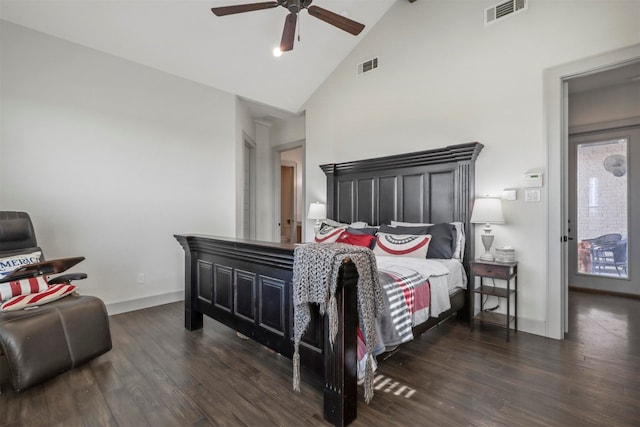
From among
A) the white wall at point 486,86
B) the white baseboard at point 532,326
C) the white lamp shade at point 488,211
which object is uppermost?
the white wall at point 486,86

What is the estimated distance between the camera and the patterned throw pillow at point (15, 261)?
2.52 metres

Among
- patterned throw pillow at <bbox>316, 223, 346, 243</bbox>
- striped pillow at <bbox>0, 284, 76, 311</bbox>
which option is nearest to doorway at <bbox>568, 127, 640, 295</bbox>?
patterned throw pillow at <bbox>316, 223, 346, 243</bbox>

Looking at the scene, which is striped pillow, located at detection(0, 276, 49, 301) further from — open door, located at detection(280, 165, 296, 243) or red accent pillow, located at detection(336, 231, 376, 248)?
open door, located at detection(280, 165, 296, 243)

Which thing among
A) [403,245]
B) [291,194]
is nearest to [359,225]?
[403,245]

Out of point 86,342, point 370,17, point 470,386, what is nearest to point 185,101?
point 370,17

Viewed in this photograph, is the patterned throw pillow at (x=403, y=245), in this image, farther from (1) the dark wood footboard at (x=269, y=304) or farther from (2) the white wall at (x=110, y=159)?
(2) the white wall at (x=110, y=159)

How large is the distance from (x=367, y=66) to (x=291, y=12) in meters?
2.11

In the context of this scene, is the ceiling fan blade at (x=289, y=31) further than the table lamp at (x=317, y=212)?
No

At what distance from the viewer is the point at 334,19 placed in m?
2.89

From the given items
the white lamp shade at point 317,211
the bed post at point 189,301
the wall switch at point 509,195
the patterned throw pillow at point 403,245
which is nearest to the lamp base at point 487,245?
the wall switch at point 509,195

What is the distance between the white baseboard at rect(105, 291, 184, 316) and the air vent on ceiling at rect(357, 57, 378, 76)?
4.13 metres

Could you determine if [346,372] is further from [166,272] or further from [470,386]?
[166,272]

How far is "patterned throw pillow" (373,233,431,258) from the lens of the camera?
3.25 metres

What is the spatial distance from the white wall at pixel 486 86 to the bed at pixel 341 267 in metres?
0.26
